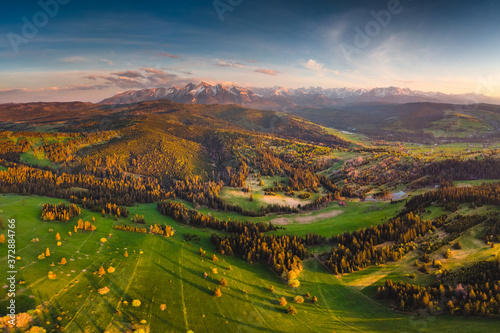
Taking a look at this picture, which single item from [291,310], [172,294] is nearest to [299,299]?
[291,310]

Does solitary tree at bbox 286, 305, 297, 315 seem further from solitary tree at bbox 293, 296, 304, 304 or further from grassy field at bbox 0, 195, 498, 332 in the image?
solitary tree at bbox 293, 296, 304, 304

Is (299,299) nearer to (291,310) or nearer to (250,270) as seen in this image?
(291,310)

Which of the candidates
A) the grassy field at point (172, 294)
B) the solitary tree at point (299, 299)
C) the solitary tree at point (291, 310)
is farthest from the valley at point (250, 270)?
the solitary tree at point (299, 299)

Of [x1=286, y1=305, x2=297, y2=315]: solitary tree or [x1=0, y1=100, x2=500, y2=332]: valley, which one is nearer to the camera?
[x1=0, y1=100, x2=500, y2=332]: valley

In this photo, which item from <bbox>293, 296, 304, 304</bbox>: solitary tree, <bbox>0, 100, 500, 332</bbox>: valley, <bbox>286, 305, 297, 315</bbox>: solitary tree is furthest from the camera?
<bbox>293, 296, 304, 304</bbox>: solitary tree

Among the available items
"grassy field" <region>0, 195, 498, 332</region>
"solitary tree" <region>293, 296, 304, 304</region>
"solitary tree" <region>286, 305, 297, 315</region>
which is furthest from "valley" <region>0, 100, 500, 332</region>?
"solitary tree" <region>293, 296, 304, 304</region>

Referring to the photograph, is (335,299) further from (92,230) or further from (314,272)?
(92,230)

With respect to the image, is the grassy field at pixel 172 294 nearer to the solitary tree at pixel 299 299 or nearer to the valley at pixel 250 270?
the valley at pixel 250 270

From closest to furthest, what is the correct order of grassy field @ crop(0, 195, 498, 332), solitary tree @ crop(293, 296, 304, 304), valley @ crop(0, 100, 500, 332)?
grassy field @ crop(0, 195, 498, 332) < valley @ crop(0, 100, 500, 332) < solitary tree @ crop(293, 296, 304, 304)
